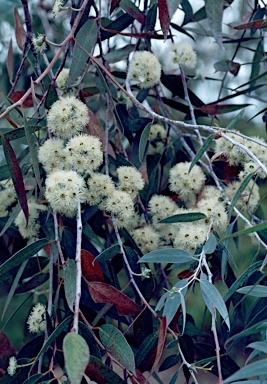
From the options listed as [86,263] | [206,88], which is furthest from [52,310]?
[206,88]

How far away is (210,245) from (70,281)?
0.61 feet

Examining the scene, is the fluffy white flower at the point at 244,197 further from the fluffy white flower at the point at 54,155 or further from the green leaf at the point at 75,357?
the green leaf at the point at 75,357

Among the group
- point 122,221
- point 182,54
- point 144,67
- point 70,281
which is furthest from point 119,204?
point 182,54

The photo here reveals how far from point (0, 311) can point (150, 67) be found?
87 centimetres

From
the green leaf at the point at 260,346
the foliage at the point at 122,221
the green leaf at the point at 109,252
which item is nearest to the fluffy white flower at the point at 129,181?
the foliage at the point at 122,221

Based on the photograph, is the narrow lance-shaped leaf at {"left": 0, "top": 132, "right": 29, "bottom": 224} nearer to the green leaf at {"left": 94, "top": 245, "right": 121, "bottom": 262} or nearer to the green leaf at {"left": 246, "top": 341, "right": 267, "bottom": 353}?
the green leaf at {"left": 94, "top": 245, "right": 121, "bottom": 262}

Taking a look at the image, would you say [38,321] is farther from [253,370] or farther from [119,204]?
[253,370]

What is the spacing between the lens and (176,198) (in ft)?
3.22

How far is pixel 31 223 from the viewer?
2.80 ft

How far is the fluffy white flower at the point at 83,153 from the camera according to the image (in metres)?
0.74

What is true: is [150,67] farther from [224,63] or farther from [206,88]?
[206,88]

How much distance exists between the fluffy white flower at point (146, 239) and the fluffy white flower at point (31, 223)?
0.16 m

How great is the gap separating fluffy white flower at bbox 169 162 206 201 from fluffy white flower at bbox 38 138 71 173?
21cm

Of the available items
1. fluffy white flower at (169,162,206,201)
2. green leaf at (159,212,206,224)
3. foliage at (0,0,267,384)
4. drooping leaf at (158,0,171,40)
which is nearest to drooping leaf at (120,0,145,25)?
foliage at (0,0,267,384)
